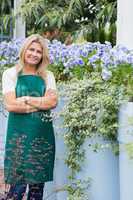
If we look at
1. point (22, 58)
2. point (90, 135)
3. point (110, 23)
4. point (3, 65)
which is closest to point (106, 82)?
point (90, 135)

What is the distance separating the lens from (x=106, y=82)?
3.91 meters

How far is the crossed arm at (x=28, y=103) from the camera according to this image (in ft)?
12.6

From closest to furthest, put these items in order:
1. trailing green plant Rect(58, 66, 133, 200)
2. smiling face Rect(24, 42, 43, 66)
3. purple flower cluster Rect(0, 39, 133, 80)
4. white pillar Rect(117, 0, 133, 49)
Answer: trailing green plant Rect(58, 66, 133, 200)
purple flower cluster Rect(0, 39, 133, 80)
smiling face Rect(24, 42, 43, 66)
white pillar Rect(117, 0, 133, 49)

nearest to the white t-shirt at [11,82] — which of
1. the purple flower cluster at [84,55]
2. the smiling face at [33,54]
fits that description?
the smiling face at [33,54]

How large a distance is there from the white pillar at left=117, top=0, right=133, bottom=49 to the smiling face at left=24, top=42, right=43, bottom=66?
1038mm

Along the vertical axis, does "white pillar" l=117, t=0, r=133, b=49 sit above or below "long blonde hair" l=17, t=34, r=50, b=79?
above

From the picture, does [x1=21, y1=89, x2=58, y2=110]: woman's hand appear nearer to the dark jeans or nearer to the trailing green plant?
the trailing green plant

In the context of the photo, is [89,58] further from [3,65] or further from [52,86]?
[3,65]

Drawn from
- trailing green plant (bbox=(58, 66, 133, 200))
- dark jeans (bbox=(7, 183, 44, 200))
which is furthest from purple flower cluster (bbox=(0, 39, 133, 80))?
dark jeans (bbox=(7, 183, 44, 200))

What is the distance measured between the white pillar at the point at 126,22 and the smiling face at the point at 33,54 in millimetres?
1038

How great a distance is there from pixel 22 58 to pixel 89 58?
0.56 metres

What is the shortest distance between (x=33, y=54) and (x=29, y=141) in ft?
2.09

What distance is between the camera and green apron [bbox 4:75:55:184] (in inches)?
154

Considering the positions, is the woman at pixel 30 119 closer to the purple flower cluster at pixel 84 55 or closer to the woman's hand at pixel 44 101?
the woman's hand at pixel 44 101
